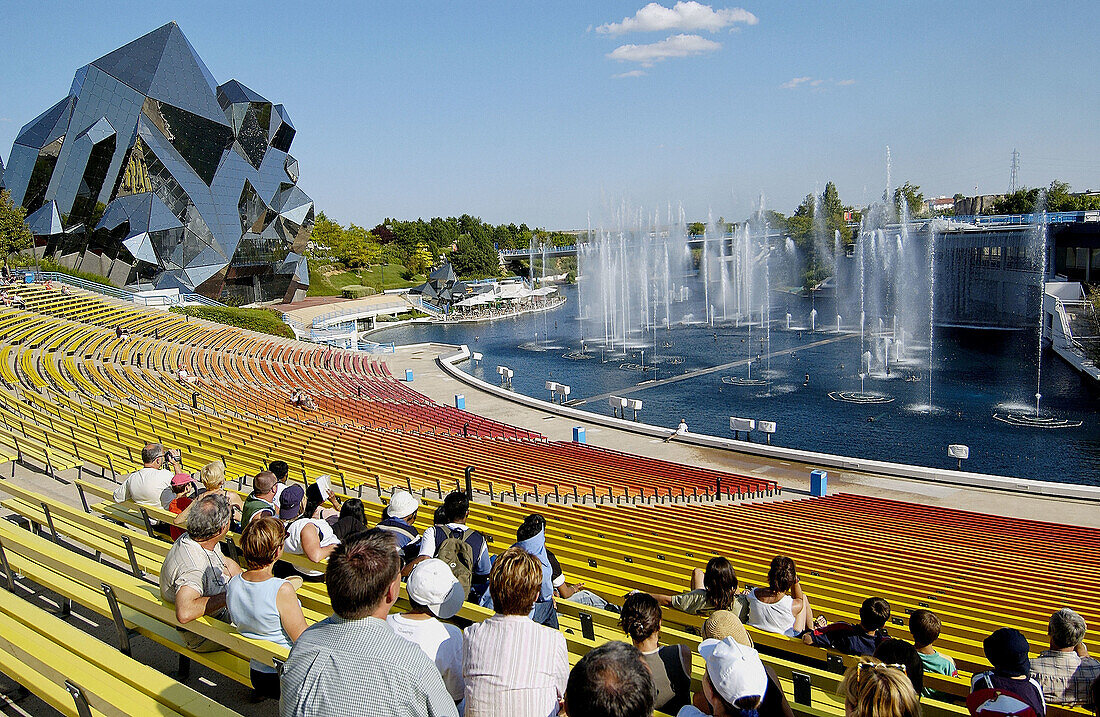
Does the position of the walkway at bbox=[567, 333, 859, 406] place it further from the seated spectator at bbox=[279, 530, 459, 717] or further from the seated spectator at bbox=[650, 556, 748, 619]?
the seated spectator at bbox=[279, 530, 459, 717]

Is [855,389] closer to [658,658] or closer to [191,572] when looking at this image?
[658,658]

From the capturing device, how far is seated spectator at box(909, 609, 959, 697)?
5.30 metres

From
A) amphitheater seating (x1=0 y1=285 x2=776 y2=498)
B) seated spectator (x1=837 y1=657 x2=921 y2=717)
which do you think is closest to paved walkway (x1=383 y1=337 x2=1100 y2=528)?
amphitheater seating (x1=0 y1=285 x2=776 y2=498)

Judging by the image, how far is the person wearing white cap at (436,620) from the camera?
4.30 m

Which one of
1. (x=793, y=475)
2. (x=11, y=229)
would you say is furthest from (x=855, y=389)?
(x=11, y=229)

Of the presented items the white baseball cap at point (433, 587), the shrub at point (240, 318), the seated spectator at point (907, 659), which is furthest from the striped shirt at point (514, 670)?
the shrub at point (240, 318)

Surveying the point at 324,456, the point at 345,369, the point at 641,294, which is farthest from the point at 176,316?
the point at 641,294

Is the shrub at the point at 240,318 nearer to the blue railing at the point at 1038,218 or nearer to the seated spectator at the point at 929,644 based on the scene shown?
the seated spectator at the point at 929,644

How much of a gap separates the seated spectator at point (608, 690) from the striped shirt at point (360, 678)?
70cm

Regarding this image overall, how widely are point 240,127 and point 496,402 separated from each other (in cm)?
4430

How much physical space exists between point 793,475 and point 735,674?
61.9ft

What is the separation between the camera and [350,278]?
342ft

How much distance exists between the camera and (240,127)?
65.2 metres

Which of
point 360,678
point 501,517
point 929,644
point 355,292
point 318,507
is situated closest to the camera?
point 360,678
